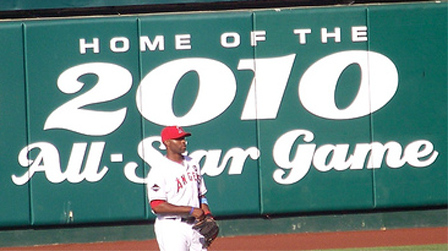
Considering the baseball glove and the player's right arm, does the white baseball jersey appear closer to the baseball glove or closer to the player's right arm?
the player's right arm

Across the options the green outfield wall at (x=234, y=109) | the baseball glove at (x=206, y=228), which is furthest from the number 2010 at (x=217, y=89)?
the baseball glove at (x=206, y=228)

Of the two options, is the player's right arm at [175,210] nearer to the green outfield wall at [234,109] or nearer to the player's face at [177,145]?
the player's face at [177,145]

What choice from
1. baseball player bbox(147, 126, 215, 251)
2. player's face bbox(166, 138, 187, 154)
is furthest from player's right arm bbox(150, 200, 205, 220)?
player's face bbox(166, 138, 187, 154)

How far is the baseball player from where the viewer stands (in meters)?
6.70

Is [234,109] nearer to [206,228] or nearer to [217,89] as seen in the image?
[217,89]

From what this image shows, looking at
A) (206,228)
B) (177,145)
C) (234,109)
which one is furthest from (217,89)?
(206,228)

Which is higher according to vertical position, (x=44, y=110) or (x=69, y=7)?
(x=69, y=7)

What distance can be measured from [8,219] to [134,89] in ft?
7.48

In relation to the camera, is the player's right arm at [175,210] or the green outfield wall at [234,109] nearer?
the player's right arm at [175,210]

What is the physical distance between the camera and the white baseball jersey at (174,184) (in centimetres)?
674

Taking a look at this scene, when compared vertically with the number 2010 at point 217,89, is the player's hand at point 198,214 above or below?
below

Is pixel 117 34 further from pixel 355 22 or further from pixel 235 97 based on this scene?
pixel 355 22

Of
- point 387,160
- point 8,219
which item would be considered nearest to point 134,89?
point 8,219

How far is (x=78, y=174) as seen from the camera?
1156 centimetres
